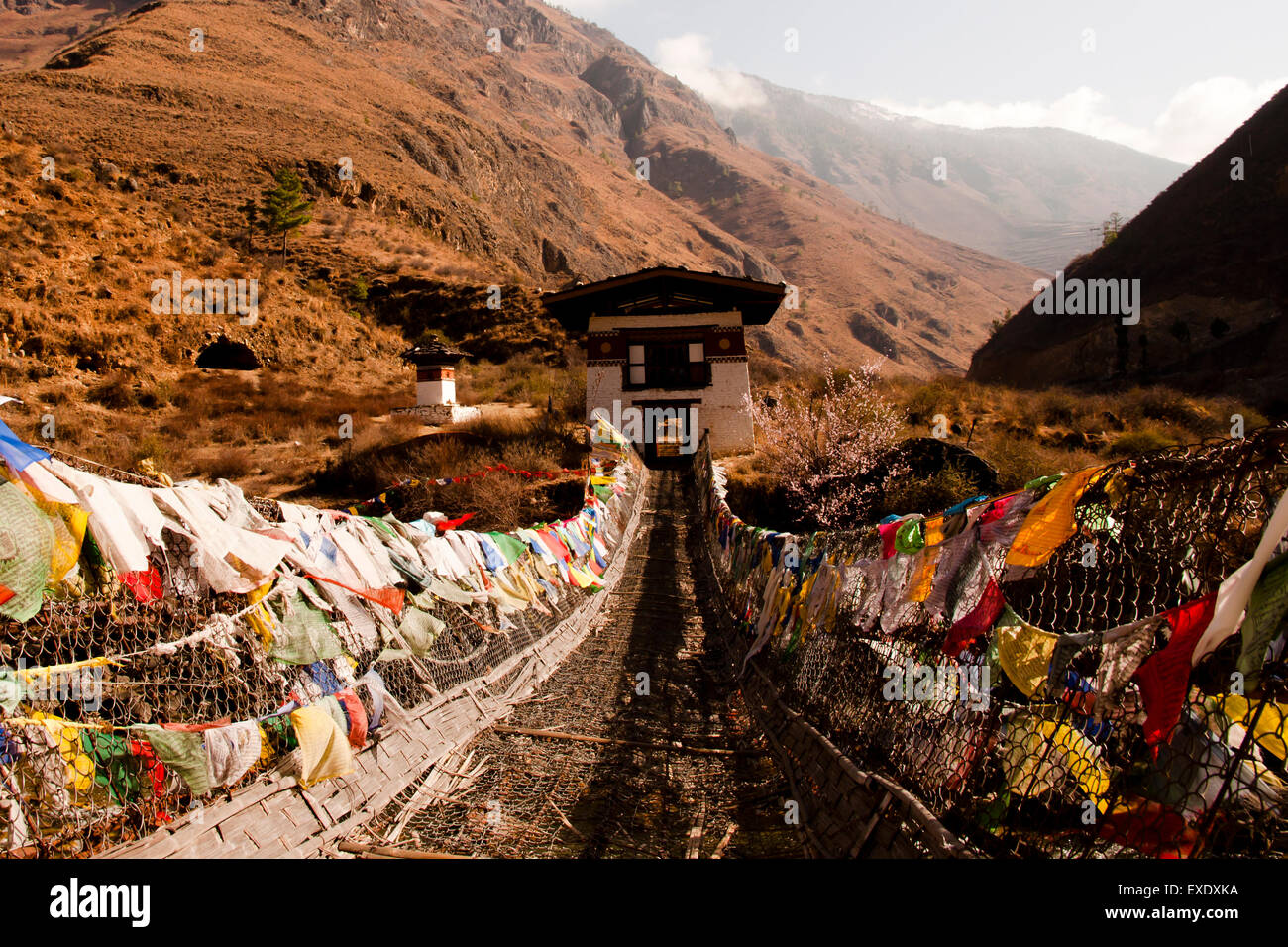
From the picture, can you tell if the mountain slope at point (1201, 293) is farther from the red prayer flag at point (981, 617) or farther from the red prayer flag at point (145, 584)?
the red prayer flag at point (145, 584)

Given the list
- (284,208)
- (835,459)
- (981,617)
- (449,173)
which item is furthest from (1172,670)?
(449,173)

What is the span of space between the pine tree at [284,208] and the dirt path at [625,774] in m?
47.4

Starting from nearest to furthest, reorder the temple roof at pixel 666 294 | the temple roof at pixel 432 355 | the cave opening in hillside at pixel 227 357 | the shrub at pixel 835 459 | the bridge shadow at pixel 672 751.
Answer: the bridge shadow at pixel 672 751 → the shrub at pixel 835 459 → the temple roof at pixel 666 294 → the temple roof at pixel 432 355 → the cave opening in hillside at pixel 227 357

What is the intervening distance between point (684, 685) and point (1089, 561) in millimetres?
4935

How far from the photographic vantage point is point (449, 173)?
257 feet

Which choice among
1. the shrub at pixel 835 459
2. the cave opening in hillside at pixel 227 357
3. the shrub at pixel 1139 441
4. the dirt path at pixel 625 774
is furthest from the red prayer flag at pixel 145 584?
the cave opening in hillside at pixel 227 357

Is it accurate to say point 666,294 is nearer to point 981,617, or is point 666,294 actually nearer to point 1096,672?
point 981,617

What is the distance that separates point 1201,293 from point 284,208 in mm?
60440

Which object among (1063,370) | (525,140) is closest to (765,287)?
(1063,370)

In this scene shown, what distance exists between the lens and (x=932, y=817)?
3.41 m

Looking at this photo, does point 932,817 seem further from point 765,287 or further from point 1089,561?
point 765,287

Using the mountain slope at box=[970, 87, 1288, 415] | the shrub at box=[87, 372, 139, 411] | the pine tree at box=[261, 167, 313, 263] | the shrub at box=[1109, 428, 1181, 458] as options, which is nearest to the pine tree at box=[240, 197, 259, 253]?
the pine tree at box=[261, 167, 313, 263]

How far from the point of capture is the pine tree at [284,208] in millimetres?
46344

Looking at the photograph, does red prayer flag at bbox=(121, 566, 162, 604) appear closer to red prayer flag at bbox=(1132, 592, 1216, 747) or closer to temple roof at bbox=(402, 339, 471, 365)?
red prayer flag at bbox=(1132, 592, 1216, 747)
